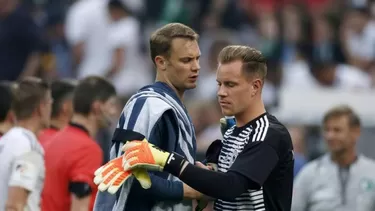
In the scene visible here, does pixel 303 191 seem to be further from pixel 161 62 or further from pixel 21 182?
pixel 161 62

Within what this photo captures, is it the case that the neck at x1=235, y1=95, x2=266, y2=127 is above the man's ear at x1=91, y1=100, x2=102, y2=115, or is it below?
above

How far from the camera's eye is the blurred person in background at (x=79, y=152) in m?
8.25

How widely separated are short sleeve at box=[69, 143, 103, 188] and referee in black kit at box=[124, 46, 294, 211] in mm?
1595

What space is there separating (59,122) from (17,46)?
505cm

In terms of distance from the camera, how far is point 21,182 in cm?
Answer: 794

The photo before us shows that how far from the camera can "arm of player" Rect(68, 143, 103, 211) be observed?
8.20 meters

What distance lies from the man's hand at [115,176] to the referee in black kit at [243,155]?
0.08 m

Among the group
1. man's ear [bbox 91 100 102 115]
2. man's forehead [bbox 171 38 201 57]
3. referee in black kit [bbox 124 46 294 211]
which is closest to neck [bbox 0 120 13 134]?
man's ear [bbox 91 100 102 115]

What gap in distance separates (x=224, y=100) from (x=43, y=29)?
1003cm

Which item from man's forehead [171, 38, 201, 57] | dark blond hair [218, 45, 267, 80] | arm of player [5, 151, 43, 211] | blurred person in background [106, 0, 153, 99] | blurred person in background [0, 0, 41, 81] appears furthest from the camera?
blurred person in background [106, 0, 153, 99]

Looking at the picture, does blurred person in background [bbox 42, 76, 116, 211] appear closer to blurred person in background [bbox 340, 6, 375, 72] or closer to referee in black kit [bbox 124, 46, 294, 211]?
referee in black kit [bbox 124, 46, 294, 211]

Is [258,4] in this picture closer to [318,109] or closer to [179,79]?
[318,109]

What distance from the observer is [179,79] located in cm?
704

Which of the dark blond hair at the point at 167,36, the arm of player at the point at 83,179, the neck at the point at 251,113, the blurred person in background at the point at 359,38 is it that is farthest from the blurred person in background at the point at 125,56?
the neck at the point at 251,113
